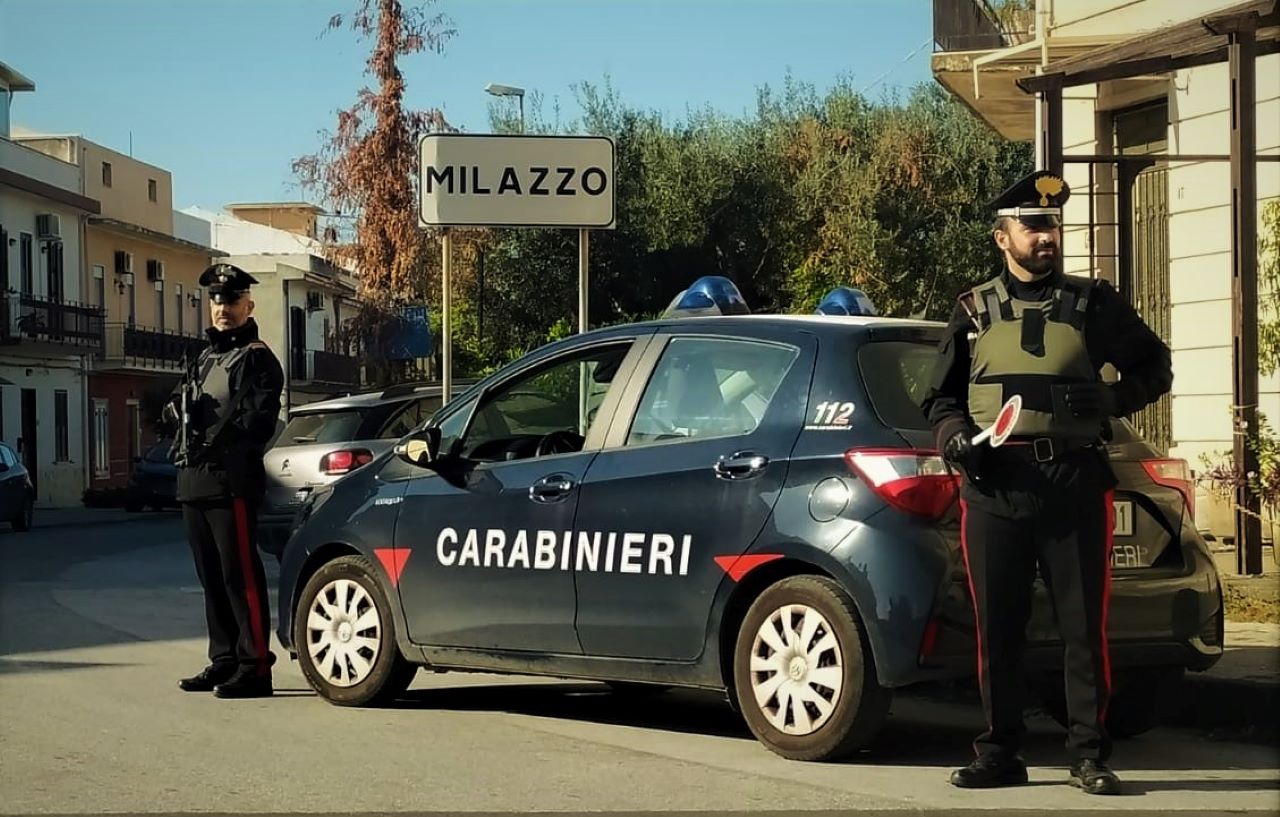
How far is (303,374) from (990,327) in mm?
65137

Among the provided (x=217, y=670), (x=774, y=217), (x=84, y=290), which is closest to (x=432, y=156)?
(x=217, y=670)

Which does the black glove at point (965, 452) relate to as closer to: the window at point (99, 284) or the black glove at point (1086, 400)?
the black glove at point (1086, 400)

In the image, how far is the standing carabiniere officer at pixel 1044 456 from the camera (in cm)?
584

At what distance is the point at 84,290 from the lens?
48.6 m

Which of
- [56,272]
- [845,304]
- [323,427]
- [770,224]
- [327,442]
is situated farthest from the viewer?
[56,272]

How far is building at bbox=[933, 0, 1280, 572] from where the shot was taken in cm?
1052

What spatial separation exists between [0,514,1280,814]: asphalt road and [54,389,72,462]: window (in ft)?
127

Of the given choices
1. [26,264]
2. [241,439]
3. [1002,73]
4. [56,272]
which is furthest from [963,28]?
[56,272]

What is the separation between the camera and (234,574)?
27.2 feet

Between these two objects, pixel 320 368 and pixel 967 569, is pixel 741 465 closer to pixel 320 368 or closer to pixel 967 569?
pixel 967 569

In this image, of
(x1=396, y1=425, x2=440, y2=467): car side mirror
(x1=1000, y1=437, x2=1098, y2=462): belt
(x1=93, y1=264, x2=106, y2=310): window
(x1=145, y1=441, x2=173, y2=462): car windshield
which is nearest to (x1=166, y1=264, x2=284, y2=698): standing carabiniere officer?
(x1=396, y1=425, x2=440, y2=467): car side mirror

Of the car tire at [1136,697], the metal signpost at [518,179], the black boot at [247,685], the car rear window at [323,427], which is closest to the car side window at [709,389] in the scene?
the car tire at [1136,697]

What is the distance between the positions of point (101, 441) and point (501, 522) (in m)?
44.9

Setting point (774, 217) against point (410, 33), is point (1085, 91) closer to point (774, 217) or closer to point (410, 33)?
point (410, 33)
